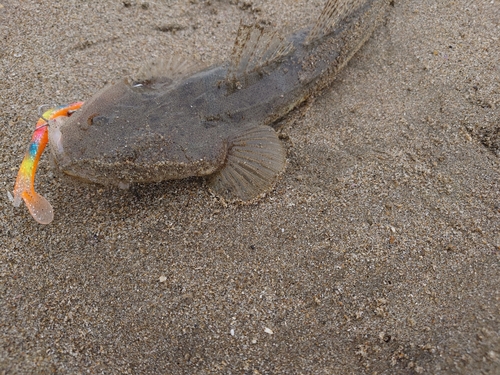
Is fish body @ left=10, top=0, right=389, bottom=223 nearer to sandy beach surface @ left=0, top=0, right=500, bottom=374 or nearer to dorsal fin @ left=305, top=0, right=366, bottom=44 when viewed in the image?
dorsal fin @ left=305, top=0, right=366, bottom=44

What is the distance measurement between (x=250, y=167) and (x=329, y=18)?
1.78 m

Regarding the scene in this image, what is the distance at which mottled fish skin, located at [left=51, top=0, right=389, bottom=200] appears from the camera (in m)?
2.77

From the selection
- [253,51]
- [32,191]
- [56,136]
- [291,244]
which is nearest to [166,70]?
[253,51]

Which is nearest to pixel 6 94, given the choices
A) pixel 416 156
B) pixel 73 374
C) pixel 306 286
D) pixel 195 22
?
pixel 195 22

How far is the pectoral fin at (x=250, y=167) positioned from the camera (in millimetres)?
3100

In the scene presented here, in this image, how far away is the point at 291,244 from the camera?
2.88m

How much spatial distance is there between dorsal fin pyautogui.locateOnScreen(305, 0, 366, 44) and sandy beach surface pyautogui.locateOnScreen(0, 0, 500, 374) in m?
0.53

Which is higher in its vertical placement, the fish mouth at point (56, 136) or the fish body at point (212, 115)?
the fish body at point (212, 115)

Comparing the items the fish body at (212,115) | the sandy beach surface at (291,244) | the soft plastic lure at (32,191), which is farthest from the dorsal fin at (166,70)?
the soft plastic lure at (32,191)

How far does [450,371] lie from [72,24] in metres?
4.55

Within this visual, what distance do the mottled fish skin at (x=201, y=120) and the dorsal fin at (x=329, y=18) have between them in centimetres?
2

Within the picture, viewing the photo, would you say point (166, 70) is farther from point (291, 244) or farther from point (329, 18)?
point (291, 244)

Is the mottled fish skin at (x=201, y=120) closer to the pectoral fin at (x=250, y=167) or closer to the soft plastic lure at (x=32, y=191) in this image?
the pectoral fin at (x=250, y=167)

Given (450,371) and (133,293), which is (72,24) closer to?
(133,293)
